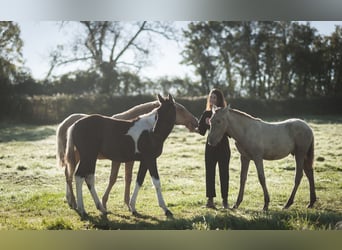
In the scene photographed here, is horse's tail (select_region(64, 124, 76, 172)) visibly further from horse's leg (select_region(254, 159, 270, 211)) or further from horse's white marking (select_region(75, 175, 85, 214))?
horse's leg (select_region(254, 159, 270, 211))

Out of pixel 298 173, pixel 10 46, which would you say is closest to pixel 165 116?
pixel 298 173

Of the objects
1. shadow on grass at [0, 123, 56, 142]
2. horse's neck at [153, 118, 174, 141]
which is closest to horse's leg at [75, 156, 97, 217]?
horse's neck at [153, 118, 174, 141]

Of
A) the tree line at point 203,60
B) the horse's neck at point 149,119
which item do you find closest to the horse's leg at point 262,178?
the tree line at point 203,60

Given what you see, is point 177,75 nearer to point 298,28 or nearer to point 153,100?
point 153,100

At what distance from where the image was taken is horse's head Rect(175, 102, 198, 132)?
4.49 m

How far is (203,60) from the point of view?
196 inches

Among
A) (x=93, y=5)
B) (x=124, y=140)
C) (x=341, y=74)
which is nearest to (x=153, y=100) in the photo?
(x=124, y=140)

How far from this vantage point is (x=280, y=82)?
5066 mm

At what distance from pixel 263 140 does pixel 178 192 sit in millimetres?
1028

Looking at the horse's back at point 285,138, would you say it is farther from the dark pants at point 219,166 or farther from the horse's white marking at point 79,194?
the horse's white marking at point 79,194

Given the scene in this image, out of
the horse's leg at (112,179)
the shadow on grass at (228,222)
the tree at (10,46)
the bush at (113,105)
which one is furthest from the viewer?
the bush at (113,105)

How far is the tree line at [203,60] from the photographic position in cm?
473

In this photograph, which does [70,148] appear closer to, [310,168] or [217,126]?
[217,126]

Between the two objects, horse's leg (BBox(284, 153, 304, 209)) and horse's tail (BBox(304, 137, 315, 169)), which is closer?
horse's leg (BBox(284, 153, 304, 209))
